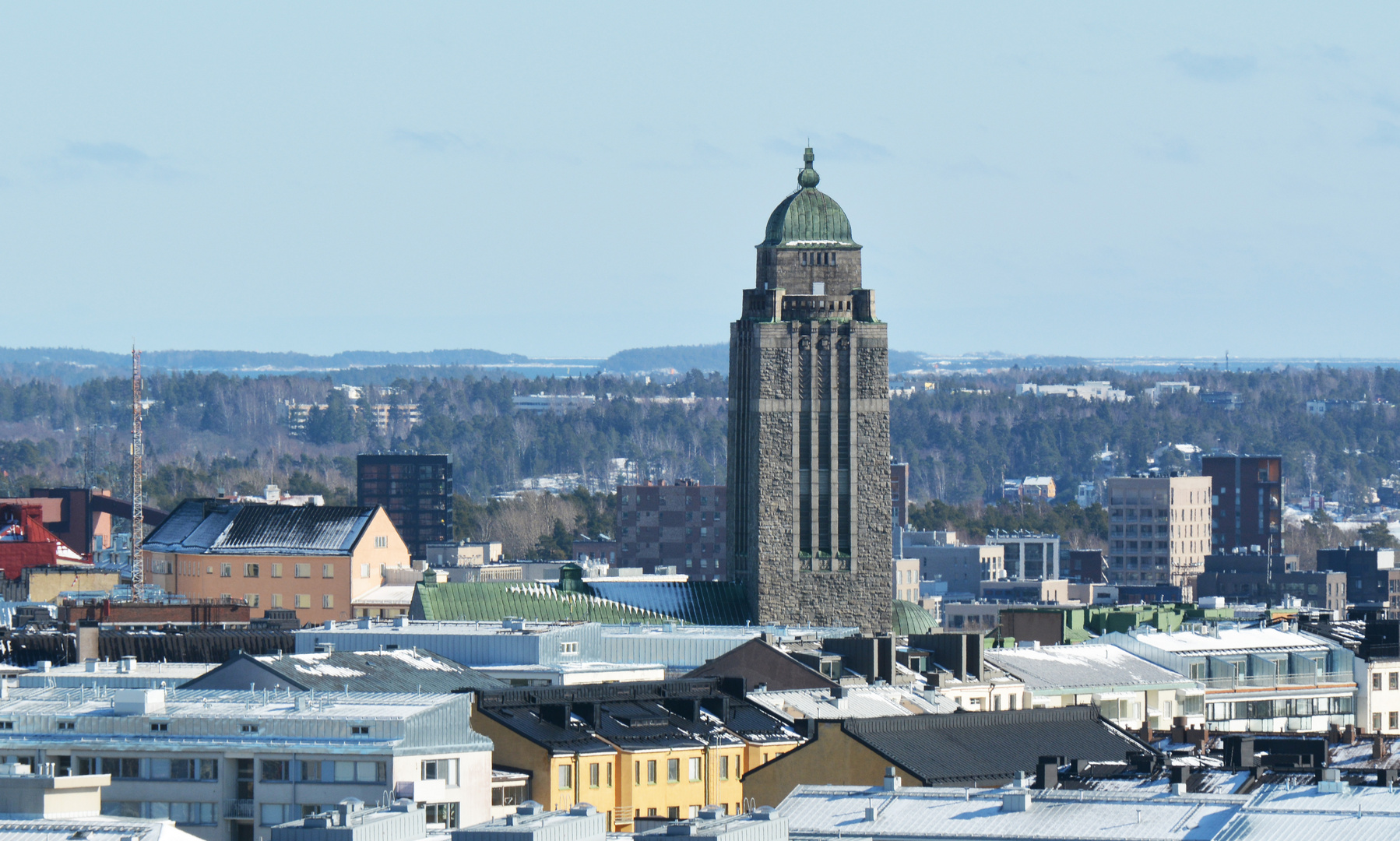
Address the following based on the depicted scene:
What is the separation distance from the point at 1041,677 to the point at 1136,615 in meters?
38.0

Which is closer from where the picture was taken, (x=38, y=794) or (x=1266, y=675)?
(x=38, y=794)

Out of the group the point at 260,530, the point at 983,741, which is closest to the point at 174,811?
the point at 983,741

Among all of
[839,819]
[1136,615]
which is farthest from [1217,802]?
[1136,615]

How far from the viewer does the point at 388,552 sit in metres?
166

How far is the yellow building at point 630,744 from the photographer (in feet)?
247

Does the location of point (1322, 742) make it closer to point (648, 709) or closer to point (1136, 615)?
point (648, 709)

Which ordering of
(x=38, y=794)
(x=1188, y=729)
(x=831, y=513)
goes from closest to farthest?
(x=38, y=794) → (x=1188, y=729) → (x=831, y=513)

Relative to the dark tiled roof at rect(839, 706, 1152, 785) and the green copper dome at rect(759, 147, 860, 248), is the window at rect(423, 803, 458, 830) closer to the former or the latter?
the dark tiled roof at rect(839, 706, 1152, 785)

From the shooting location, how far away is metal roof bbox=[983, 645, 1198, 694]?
354 feet

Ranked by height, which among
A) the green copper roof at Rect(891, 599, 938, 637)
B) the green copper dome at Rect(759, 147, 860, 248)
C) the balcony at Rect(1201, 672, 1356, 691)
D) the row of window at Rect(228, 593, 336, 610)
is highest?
the green copper dome at Rect(759, 147, 860, 248)

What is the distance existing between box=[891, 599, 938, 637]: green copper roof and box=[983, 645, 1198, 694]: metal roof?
15.3 metres

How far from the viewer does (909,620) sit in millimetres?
134375

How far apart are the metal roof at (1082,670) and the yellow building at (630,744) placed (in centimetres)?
2491

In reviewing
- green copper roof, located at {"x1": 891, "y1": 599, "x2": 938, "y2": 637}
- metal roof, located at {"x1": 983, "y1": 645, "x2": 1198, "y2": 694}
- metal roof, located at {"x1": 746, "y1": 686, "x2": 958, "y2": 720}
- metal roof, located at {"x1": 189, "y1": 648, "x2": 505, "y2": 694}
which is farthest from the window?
green copper roof, located at {"x1": 891, "y1": 599, "x2": 938, "y2": 637}
